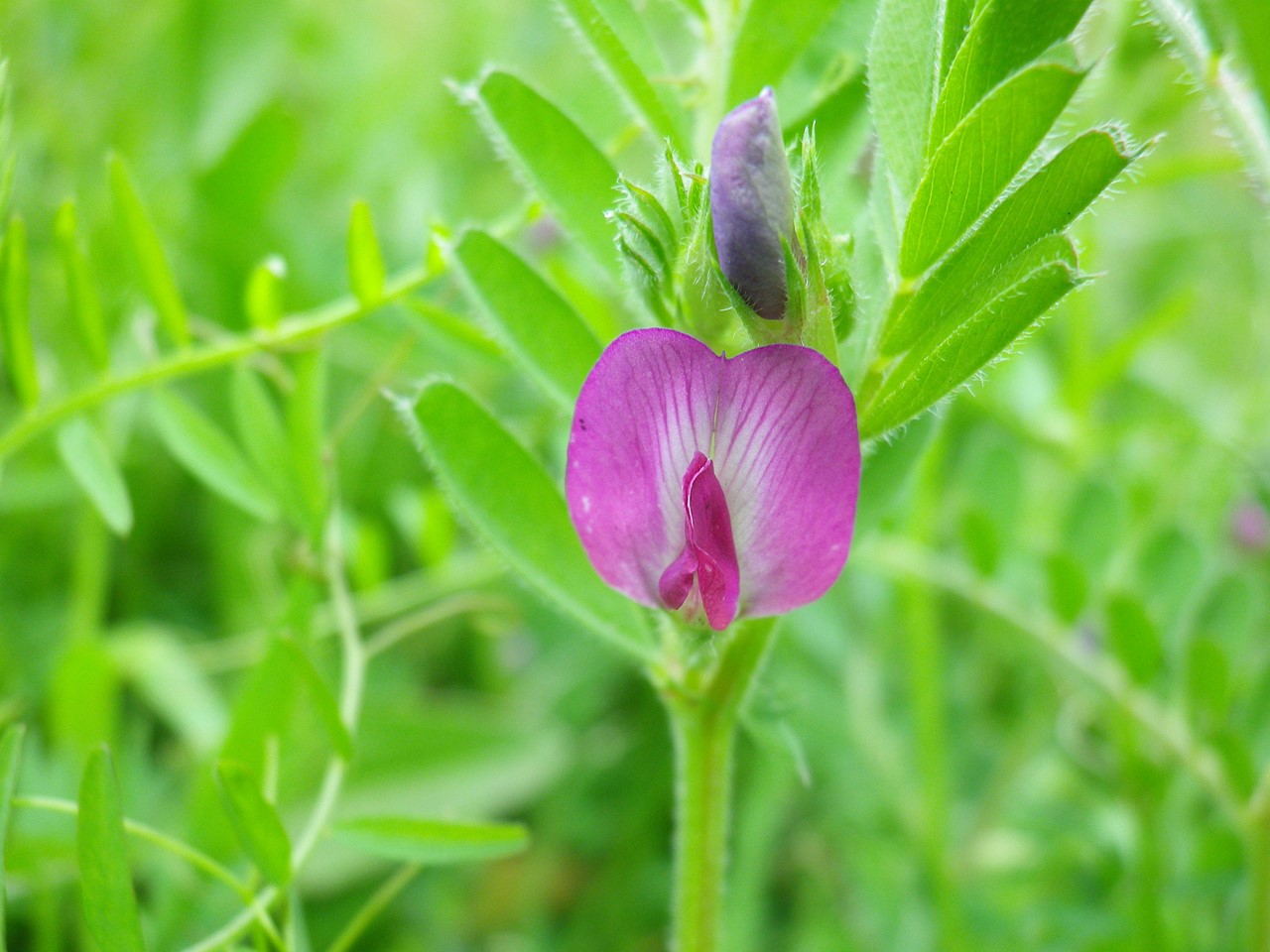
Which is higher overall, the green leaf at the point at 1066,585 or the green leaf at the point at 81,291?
the green leaf at the point at 81,291

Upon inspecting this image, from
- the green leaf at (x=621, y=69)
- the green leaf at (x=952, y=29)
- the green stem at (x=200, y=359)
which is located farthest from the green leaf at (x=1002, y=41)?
the green stem at (x=200, y=359)

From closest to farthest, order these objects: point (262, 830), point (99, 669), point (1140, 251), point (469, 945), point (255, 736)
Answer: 1. point (262, 830)
2. point (255, 736)
3. point (99, 669)
4. point (469, 945)
5. point (1140, 251)

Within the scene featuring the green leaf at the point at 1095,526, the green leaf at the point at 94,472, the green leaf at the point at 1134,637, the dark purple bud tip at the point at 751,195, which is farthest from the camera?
the green leaf at the point at 1095,526

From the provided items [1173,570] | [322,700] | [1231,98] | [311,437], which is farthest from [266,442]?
[1173,570]

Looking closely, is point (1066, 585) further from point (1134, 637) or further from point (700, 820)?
point (700, 820)

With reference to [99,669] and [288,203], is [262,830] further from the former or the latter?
[288,203]

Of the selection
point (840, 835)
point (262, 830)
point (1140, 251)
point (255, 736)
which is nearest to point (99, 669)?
point (255, 736)

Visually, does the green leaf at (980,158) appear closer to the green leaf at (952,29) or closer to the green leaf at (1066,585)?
the green leaf at (952,29)
